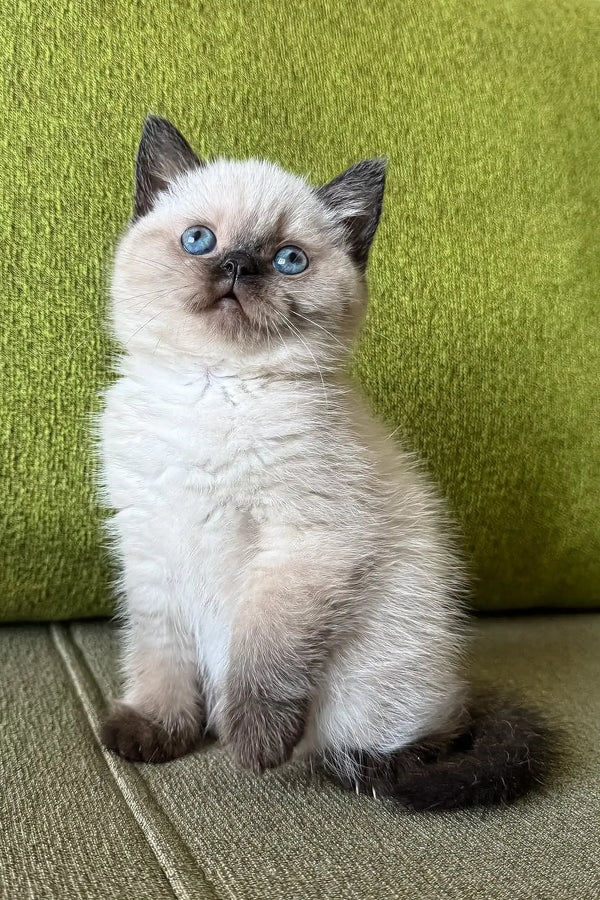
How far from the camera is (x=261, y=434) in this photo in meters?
0.78

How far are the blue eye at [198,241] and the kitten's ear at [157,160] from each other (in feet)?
0.45

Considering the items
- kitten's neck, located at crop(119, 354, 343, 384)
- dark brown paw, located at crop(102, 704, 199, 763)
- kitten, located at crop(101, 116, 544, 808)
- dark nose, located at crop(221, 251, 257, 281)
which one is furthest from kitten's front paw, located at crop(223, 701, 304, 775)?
dark nose, located at crop(221, 251, 257, 281)

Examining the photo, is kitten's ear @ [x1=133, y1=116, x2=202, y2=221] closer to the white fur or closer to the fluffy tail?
the white fur

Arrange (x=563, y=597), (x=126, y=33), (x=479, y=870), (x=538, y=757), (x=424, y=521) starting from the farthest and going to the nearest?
(x=563, y=597) < (x=126, y=33) < (x=424, y=521) < (x=538, y=757) < (x=479, y=870)

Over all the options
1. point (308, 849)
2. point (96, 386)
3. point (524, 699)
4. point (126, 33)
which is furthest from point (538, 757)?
point (126, 33)

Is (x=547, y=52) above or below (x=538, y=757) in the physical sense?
above

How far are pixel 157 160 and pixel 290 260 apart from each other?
235 millimetres

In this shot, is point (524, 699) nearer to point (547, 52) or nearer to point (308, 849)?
point (308, 849)

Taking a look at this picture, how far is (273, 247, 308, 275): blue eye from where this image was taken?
851 millimetres

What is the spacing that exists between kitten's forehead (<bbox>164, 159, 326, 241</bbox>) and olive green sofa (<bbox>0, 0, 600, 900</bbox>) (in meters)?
0.25

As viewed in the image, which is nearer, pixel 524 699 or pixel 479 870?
pixel 479 870

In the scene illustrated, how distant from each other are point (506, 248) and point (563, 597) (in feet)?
2.11

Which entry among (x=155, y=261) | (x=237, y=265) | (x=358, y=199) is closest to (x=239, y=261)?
(x=237, y=265)

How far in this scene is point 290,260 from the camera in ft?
2.81
